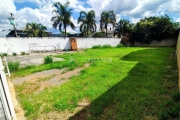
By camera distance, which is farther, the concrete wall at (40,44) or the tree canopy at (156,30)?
the tree canopy at (156,30)

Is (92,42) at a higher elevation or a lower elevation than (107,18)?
lower

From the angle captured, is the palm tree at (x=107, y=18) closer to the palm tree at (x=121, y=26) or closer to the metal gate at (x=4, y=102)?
the palm tree at (x=121, y=26)

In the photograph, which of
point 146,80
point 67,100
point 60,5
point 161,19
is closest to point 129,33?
point 161,19

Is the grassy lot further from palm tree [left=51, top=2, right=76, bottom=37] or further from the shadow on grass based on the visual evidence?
palm tree [left=51, top=2, right=76, bottom=37]

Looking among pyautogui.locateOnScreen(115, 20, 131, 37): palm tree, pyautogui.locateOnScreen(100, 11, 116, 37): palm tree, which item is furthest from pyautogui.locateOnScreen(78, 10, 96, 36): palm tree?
pyautogui.locateOnScreen(115, 20, 131, 37): palm tree

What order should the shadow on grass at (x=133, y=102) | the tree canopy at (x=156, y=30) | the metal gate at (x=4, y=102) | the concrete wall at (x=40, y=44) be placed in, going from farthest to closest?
the tree canopy at (x=156, y=30), the concrete wall at (x=40, y=44), the shadow on grass at (x=133, y=102), the metal gate at (x=4, y=102)

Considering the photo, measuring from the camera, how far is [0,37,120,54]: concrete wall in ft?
39.9

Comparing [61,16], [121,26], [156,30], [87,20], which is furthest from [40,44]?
[121,26]

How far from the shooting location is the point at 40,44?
14.8 metres

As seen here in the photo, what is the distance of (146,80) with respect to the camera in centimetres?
364

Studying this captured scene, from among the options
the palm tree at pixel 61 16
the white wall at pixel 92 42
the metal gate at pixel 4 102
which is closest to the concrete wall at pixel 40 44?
the white wall at pixel 92 42

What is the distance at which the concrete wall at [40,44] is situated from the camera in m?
12.2

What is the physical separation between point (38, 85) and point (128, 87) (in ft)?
9.26

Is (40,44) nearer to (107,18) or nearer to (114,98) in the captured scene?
(114,98)
